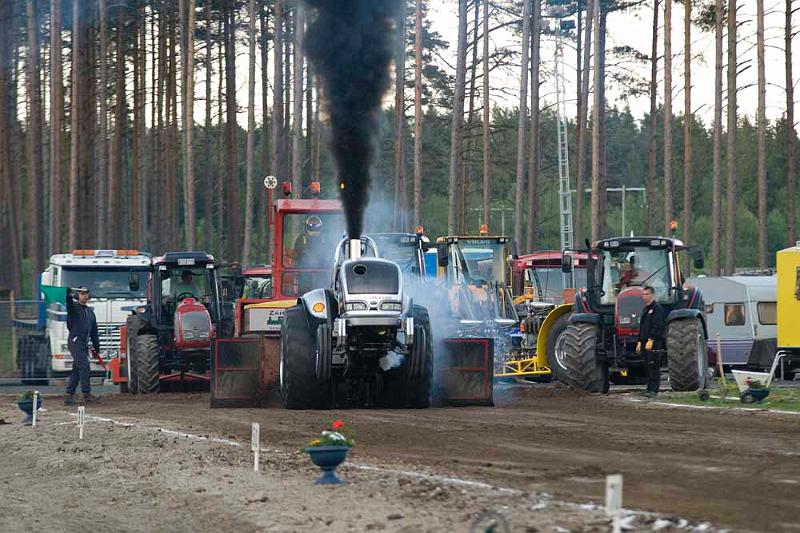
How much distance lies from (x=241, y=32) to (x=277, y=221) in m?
41.2

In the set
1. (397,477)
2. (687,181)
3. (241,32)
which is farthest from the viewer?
(241,32)

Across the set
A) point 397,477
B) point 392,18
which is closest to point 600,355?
point 392,18

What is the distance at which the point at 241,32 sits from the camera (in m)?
61.6

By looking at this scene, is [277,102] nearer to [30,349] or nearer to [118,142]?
[118,142]

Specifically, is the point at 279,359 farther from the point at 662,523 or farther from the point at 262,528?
the point at 662,523

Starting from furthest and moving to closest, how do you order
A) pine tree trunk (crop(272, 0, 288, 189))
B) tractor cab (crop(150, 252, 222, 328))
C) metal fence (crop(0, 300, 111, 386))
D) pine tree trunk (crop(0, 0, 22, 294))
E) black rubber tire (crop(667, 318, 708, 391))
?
1. pine tree trunk (crop(0, 0, 22, 294))
2. pine tree trunk (crop(272, 0, 288, 189))
3. metal fence (crop(0, 300, 111, 386))
4. tractor cab (crop(150, 252, 222, 328))
5. black rubber tire (crop(667, 318, 708, 391))

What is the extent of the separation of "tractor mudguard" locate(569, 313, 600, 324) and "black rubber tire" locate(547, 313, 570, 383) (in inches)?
50.2

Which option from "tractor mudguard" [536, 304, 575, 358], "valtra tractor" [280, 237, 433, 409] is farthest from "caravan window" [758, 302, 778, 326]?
"valtra tractor" [280, 237, 433, 409]

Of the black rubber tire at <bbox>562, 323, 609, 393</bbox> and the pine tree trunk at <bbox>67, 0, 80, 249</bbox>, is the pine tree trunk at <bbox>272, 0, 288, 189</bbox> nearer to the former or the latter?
the pine tree trunk at <bbox>67, 0, 80, 249</bbox>

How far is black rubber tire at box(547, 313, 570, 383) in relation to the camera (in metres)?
25.0

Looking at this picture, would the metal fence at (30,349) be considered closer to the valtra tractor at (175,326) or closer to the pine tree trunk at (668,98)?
the valtra tractor at (175,326)

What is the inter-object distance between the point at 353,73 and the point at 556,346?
880cm

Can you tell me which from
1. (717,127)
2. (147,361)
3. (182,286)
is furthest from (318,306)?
(717,127)

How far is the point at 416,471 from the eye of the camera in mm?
11984
